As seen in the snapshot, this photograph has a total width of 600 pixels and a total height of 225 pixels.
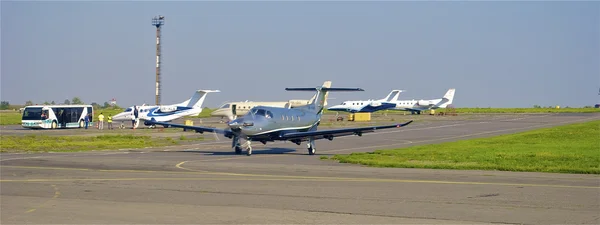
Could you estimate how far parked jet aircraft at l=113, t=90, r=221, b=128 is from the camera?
254ft

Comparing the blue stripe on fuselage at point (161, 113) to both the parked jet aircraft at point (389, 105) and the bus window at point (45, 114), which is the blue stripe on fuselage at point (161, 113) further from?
the parked jet aircraft at point (389, 105)

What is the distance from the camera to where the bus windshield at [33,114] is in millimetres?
71875

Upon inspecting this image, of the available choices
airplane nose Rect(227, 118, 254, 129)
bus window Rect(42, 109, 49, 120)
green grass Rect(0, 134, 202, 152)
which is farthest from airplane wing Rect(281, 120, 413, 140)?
bus window Rect(42, 109, 49, 120)

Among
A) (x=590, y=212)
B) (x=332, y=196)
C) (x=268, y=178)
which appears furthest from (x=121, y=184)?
(x=590, y=212)

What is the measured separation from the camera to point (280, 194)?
19.0 metres

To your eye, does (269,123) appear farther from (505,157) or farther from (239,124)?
(505,157)

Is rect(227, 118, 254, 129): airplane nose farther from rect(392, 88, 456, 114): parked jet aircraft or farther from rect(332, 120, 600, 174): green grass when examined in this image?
rect(392, 88, 456, 114): parked jet aircraft

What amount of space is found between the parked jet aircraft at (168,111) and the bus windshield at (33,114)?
26.1ft

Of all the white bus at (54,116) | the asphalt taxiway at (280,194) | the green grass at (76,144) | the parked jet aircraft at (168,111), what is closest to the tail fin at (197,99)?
the parked jet aircraft at (168,111)

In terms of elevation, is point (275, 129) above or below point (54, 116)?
below

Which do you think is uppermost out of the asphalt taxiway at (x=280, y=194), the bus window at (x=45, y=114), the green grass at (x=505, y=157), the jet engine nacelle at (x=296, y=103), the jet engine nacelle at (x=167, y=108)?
the jet engine nacelle at (x=296, y=103)

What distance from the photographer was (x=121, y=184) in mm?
21562

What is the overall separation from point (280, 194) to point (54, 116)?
5981 cm

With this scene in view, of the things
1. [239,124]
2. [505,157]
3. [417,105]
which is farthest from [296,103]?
[505,157]
